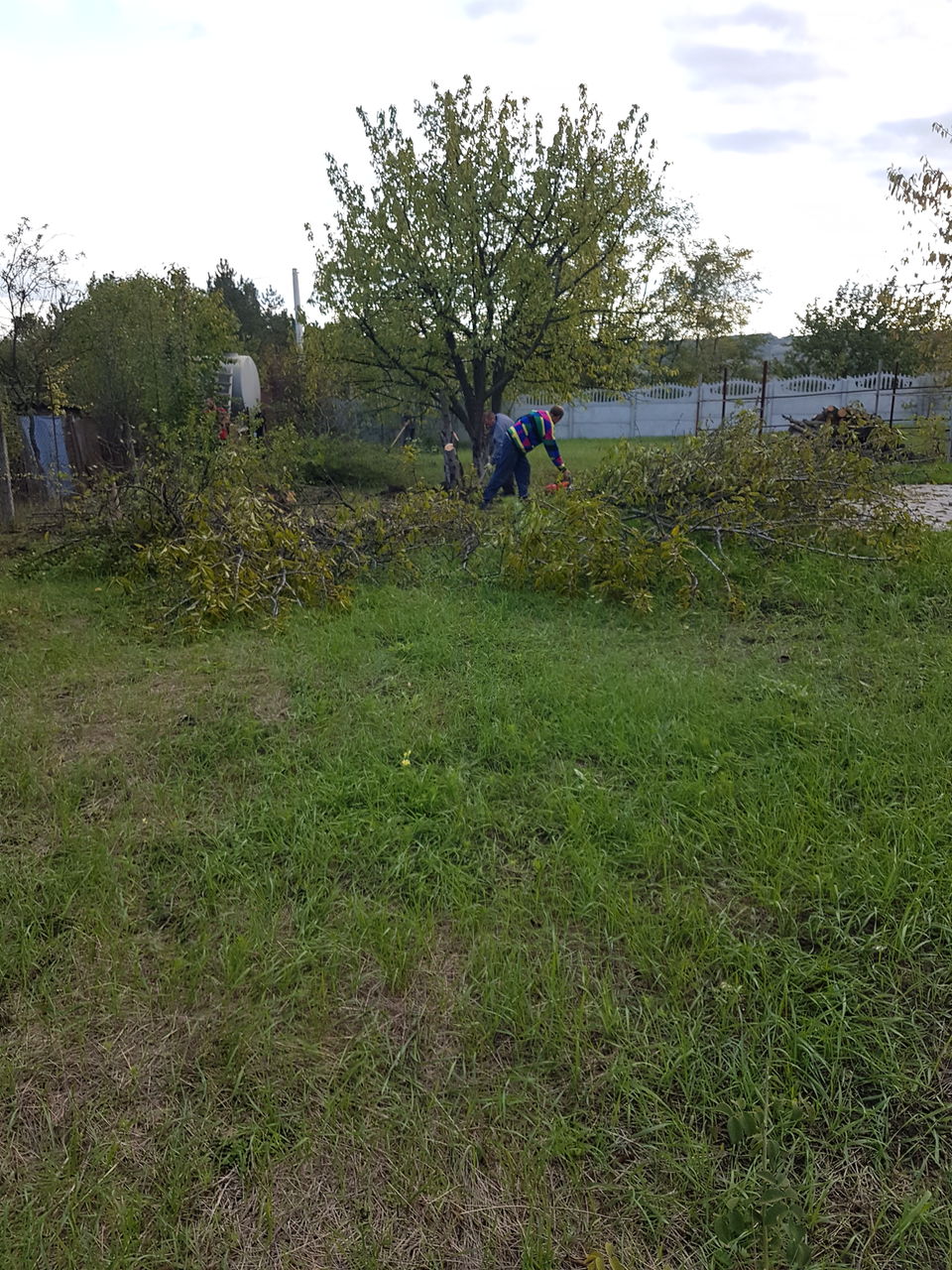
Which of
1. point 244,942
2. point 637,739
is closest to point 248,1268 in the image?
point 244,942

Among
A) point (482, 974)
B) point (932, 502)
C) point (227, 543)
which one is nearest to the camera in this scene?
point (482, 974)

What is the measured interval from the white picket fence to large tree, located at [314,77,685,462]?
7.13 m

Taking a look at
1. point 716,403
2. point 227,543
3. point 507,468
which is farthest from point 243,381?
point 227,543

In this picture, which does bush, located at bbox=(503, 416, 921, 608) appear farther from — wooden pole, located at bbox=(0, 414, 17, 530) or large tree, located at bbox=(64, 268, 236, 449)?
wooden pole, located at bbox=(0, 414, 17, 530)

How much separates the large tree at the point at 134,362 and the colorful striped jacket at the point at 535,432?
434 cm

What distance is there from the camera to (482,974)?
89.7 inches

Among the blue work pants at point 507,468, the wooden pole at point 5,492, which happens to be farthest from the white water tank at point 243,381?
the blue work pants at point 507,468

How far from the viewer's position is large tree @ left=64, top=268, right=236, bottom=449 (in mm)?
11305

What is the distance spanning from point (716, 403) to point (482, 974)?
92.4ft

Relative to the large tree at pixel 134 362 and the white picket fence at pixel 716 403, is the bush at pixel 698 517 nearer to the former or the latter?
the large tree at pixel 134 362

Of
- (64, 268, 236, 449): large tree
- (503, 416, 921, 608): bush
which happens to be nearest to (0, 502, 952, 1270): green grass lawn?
(503, 416, 921, 608): bush

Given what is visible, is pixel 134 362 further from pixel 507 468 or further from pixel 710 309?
pixel 710 309

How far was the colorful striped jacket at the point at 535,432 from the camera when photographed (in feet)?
30.3

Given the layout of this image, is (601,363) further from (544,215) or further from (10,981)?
(10,981)
